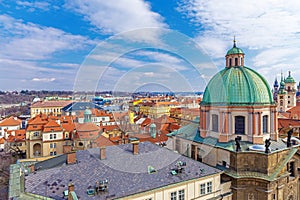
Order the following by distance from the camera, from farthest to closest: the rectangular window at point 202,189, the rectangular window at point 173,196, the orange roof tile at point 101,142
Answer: the orange roof tile at point 101,142
the rectangular window at point 202,189
the rectangular window at point 173,196

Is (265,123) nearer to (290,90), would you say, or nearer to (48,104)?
(290,90)

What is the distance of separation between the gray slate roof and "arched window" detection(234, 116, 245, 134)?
5875 millimetres

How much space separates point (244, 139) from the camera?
2095 cm

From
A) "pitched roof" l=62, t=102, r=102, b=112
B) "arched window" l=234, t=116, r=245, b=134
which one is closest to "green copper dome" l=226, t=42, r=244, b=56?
"arched window" l=234, t=116, r=245, b=134

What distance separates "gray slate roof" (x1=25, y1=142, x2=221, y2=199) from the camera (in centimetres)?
1291

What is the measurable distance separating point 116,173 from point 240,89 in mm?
14354

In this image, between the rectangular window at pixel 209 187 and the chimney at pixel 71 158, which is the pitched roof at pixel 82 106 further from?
the rectangular window at pixel 209 187

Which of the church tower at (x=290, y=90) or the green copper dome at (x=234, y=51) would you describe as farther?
the church tower at (x=290, y=90)

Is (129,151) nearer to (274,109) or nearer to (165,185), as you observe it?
(165,185)

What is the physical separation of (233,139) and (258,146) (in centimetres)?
230

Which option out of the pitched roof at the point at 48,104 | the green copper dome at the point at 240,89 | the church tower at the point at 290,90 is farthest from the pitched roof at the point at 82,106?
the church tower at the point at 290,90

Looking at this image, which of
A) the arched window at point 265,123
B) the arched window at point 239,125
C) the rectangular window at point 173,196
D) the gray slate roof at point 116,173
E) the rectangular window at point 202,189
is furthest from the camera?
the arched window at point 265,123

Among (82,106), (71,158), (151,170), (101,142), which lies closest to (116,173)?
(151,170)

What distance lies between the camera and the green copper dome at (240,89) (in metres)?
20.9
